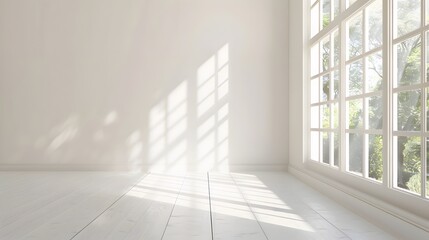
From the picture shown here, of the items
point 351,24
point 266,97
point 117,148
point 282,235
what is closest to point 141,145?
point 117,148

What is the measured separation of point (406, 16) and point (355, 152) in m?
1.13

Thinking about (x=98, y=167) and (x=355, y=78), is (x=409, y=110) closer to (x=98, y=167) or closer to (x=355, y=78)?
(x=355, y=78)

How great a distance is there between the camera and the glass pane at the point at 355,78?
122 inches

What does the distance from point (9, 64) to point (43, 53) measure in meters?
0.44

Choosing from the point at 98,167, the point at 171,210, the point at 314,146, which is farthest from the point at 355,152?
the point at 98,167

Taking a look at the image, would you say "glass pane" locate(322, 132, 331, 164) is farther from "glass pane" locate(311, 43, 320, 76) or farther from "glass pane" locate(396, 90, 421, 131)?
"glass pane" locate(396, 90, 421, 131)

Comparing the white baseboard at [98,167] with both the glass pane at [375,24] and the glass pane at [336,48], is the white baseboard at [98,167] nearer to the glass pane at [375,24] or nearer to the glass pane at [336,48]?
the glass pane at [336,48]

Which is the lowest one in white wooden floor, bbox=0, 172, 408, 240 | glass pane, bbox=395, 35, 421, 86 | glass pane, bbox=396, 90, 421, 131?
white wooden floor, bbox=0, 172, 408, 240

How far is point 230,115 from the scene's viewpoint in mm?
5293

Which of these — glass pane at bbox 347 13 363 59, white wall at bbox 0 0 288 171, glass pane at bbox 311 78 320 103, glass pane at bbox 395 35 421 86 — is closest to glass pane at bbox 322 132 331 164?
glass pane at bbox 311 78 320 103

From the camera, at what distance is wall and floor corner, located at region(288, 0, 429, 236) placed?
2.23 meters

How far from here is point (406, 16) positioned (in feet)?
7.86

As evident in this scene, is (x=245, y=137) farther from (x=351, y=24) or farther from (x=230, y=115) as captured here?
(x=351, y=24)

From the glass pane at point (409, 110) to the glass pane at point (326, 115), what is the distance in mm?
1368
